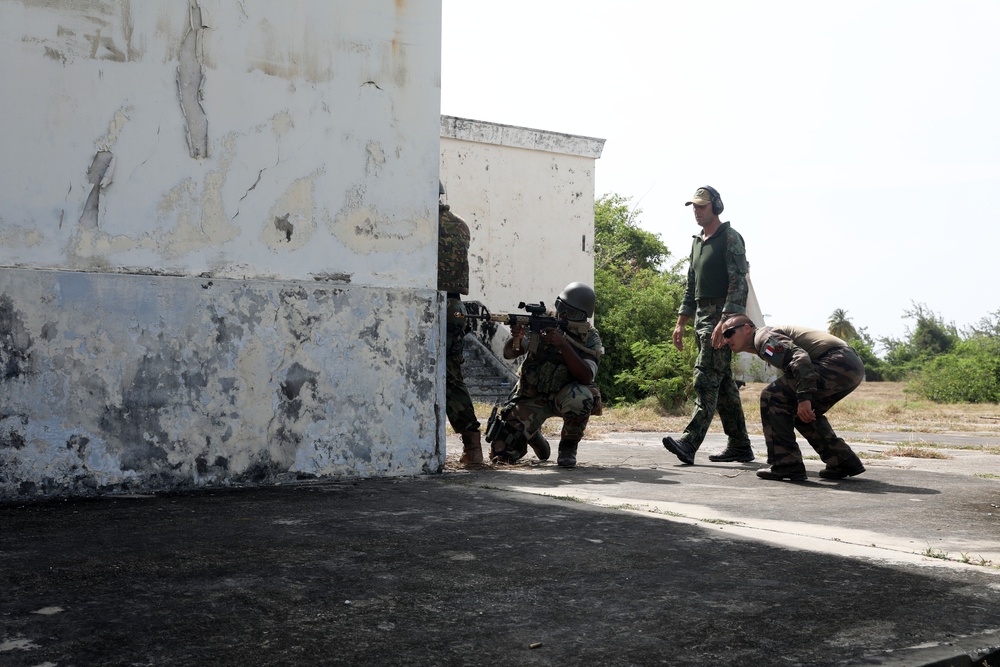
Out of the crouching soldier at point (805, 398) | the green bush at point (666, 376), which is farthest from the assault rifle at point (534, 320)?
the green bush at point (666, 376)

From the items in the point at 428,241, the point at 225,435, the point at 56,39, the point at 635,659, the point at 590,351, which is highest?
the point at 56,39

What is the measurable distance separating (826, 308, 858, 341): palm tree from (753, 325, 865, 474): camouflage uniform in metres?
40.3

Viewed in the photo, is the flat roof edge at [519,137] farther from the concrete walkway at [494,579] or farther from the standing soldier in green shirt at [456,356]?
the concrete walkway at [494,579]

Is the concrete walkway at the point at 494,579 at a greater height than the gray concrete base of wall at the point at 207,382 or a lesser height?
lesser

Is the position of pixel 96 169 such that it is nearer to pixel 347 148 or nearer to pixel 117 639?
pixel 347 148

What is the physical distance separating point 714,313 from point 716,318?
4 cm

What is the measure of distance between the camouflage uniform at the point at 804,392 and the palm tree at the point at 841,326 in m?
40.3

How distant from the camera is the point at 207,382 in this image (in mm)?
4328

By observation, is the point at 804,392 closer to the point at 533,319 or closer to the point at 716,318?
the point at 716,318

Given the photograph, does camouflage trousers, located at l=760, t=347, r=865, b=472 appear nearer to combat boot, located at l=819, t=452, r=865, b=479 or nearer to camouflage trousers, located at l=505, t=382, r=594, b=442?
combat boot, located at l=819, t=452, r=865, b=479

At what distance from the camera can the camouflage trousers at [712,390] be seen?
20.4 ft

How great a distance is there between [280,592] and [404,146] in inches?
115

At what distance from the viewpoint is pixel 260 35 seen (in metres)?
4.52

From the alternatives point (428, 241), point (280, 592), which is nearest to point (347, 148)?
point (428, 241)
